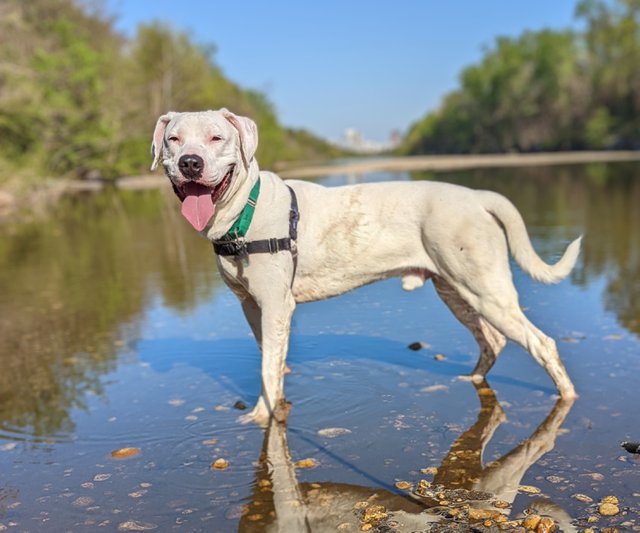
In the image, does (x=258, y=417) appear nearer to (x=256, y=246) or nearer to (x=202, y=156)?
(x=256, y=246)

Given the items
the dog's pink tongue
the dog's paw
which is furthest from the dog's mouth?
the dog's paw

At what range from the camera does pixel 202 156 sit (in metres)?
4.58

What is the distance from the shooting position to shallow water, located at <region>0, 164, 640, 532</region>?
3996 mm

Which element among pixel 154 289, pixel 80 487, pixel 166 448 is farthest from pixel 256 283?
pixel 154 289

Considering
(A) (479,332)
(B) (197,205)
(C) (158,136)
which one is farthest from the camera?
(A) (479,332)

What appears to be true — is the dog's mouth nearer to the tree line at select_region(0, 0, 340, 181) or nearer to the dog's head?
the dog's head

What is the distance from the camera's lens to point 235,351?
6.91 meters

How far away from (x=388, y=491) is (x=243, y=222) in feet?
6.90

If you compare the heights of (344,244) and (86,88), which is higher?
(86,88)

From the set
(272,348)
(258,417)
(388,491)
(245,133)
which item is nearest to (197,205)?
(245,133)

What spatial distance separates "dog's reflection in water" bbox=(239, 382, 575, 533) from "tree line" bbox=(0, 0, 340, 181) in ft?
83.2

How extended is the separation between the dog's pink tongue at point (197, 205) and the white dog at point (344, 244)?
0.20ft

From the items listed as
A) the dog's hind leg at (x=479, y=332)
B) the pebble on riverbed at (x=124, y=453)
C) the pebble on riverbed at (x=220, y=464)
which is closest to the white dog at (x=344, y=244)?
the dog's hind leg at (x=479, y=332)

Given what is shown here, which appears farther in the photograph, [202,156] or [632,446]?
[202,156]
